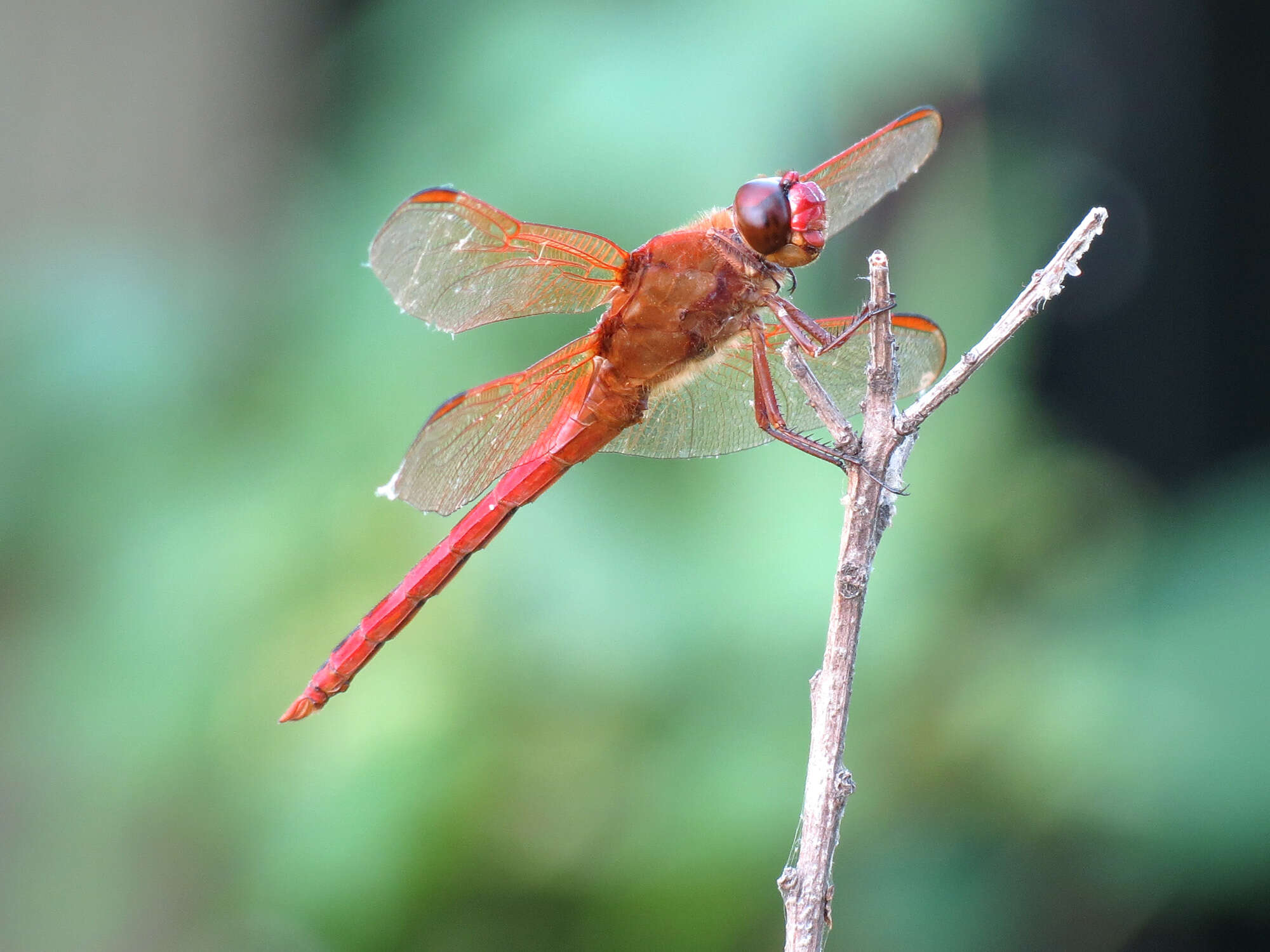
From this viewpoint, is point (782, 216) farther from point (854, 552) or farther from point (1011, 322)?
point (854, 552)

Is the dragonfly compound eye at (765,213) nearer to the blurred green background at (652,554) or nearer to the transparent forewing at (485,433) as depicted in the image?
the transparent forewing at (485,433)

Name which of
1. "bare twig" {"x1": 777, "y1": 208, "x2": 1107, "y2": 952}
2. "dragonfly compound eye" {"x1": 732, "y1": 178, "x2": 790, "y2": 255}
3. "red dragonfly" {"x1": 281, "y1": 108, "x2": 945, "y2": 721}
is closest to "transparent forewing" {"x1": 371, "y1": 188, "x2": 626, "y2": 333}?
"red dragonfly" {"x1": 281, "y1": 108, "x2": 945, "y2": 721}

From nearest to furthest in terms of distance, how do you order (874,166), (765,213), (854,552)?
1. (854,552)
2. (765,213)
3. (874,166)

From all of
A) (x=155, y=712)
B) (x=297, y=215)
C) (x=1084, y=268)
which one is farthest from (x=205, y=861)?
(x=1084, y=268)

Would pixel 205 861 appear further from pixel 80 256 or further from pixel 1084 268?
pixel 1084 268

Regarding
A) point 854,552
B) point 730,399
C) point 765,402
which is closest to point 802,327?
point 765,402

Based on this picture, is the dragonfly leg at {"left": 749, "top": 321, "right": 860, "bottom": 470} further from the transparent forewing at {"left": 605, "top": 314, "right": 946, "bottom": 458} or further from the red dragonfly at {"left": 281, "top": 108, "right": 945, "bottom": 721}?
the transparent forewing at {"left": 605, "top": 314, "right": 946, "bottom": 458}

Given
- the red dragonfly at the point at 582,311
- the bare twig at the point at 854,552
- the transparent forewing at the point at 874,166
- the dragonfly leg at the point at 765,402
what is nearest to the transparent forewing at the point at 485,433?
the red dragonfly at the point at 582,311
